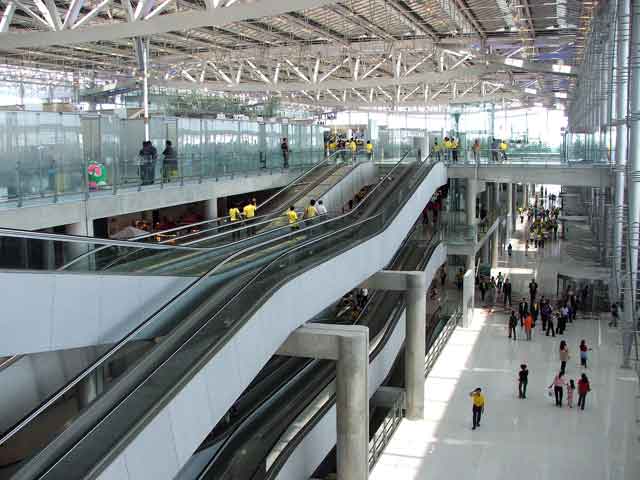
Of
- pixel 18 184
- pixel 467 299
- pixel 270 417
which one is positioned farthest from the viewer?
pixel 467 299

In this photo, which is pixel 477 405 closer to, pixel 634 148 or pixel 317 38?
pixel 634 148

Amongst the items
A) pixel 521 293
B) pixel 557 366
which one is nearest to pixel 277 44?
pixel 521 293

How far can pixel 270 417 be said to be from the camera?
594 inches

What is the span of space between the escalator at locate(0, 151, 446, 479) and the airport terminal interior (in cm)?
3

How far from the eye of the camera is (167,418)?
7.82 meters

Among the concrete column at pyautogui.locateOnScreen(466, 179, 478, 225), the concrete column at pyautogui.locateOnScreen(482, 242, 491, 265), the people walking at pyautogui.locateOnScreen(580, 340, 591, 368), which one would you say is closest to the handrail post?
the people walking at pyautogui.locateOnScreen(580, 340, 591, 368)

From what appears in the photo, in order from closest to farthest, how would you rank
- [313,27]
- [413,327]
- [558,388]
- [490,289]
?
[558,388] → [413,327] → [490,289] → [313,27]

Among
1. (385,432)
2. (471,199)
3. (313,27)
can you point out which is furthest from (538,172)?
(385,432)

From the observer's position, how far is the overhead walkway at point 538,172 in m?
28.3

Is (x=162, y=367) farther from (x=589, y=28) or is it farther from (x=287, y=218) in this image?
(x=589, y=28)

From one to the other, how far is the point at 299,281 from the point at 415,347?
6.76 m

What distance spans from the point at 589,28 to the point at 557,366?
1874 centimetres

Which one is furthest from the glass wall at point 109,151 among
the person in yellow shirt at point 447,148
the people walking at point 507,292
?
the people walking at point 507,292

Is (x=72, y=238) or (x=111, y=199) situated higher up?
(x=111, y=199)
